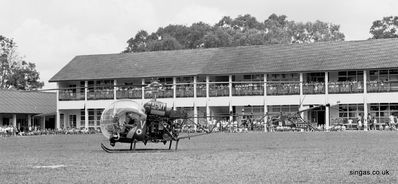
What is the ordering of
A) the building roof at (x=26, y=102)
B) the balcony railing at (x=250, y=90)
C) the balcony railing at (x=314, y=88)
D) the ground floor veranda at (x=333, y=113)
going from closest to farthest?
the ground floor veranda at (x=333, y=113), the balcony railing at (x=250, y=90), the balcony railing at (x=314, y=88), the building roof at (x=26, y=102)

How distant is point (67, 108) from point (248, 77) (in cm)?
1911

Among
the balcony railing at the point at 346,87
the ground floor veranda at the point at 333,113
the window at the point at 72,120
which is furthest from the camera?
the window at the point at 72,120

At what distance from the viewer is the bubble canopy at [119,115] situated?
28031 mm

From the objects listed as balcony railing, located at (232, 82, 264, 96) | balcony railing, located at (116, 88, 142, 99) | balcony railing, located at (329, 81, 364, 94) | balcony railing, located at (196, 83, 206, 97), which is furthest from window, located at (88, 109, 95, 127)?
balcony railing, located at (329, 81, 364, 94)

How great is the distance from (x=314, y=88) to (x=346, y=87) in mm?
2798

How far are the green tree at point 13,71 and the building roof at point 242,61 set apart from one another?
56.8ft

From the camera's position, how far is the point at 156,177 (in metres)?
16.4

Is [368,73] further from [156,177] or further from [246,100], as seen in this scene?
[156,177]

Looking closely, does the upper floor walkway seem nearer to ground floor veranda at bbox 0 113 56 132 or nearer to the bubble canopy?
ground floor veranda at bbox 0 113 56 132

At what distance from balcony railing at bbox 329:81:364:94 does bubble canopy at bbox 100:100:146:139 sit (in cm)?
4146

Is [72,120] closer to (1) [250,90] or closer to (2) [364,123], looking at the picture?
(1) [250,90]

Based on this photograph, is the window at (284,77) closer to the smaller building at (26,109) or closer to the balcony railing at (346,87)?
the balcony railing at (346,87)

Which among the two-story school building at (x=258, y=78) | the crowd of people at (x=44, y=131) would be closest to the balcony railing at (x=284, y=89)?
the two-story school building at (x=258, y=78)

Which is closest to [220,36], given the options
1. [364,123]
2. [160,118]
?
[364,123]
